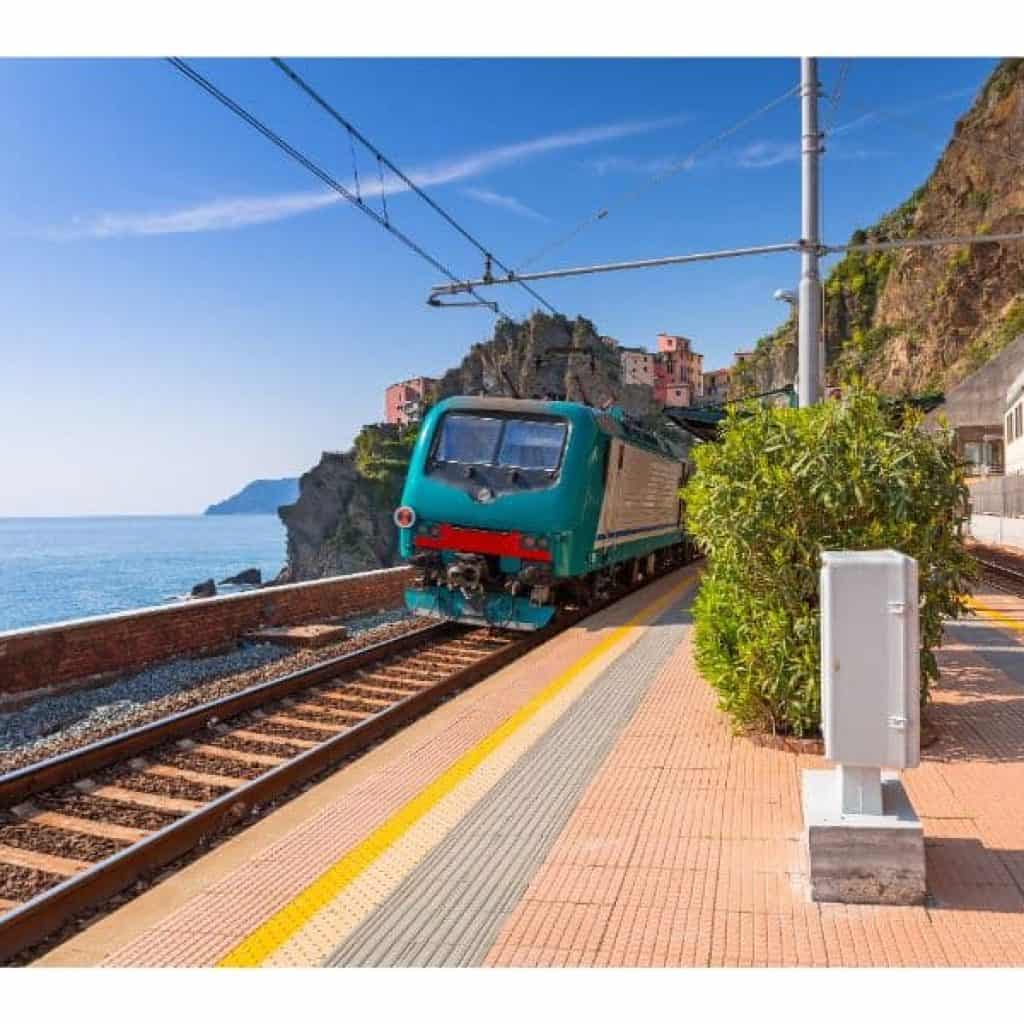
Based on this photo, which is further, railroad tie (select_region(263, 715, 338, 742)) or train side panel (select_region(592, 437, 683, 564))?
train side panel (select_region(592, 437, 683, 564))

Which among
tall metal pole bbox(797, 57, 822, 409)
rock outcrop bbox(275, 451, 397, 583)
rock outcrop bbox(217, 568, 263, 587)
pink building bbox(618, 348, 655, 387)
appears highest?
pink building bbox(618, 348, 655, 387)

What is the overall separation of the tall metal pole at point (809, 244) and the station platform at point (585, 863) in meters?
4.60

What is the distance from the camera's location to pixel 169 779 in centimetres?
679

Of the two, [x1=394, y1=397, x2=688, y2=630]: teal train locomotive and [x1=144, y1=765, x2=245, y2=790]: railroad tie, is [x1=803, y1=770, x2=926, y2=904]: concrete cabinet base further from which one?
[x1=394, y1=397, x2=688, y2=630]: teal train locomotive

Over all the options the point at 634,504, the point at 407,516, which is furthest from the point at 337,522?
the point at 407,516

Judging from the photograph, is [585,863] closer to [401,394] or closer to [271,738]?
[271,738]

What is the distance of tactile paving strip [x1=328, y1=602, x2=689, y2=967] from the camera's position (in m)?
3.54

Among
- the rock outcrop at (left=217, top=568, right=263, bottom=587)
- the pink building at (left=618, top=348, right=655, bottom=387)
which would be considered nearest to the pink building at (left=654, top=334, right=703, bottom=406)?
the pink building at (left=618, top=348, right=655, bottom=387)

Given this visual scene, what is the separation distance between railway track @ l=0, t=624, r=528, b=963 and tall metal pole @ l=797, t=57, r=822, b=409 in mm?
4885

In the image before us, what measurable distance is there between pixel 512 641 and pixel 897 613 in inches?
342

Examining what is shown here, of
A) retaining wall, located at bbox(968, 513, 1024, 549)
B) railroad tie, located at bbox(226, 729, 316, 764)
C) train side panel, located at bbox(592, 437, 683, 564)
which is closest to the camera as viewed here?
railroad tie, located at bbox(226, 729, 316, 764)

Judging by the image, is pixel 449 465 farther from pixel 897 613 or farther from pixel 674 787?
pixel 897 613

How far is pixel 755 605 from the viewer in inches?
237

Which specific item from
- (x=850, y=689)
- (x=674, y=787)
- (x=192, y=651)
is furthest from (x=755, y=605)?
(x=192, y=651)
